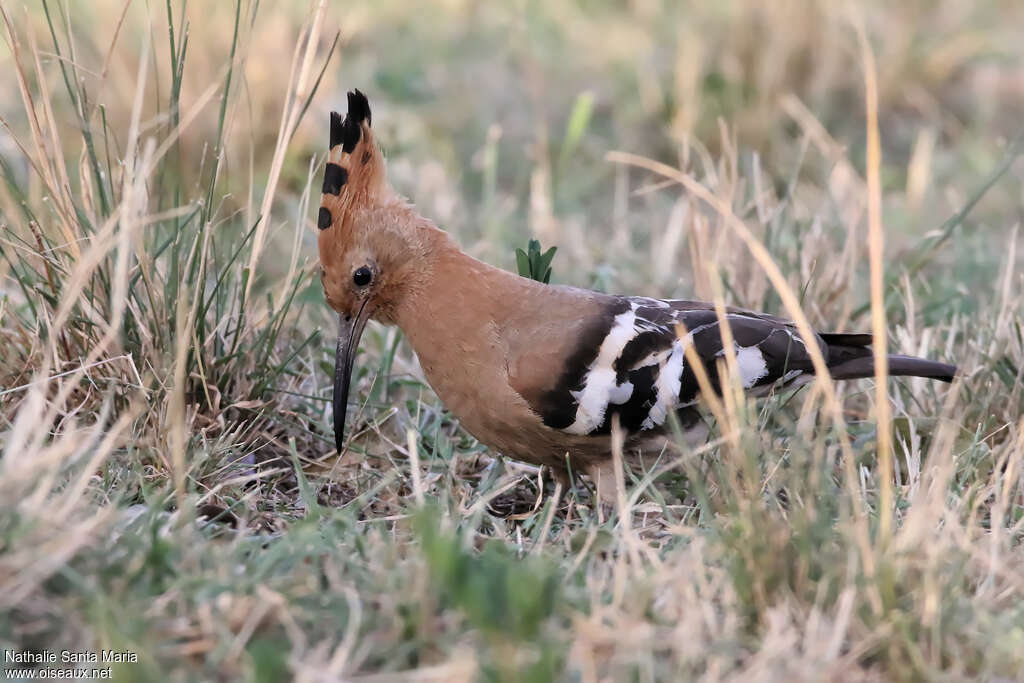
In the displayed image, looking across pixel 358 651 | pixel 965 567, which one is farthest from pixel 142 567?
pixel 965 567

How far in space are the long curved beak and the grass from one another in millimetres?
87

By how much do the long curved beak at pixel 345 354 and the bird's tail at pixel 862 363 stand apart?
3.41ft

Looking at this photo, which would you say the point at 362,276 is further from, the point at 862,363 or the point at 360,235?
the point at 862,363

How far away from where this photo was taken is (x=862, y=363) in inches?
105

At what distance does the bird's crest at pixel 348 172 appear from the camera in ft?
8.64

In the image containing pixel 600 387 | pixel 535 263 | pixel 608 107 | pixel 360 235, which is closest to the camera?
pixel 600 387

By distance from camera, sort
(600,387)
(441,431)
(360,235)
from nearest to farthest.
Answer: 1. (600,387)
2. (360,235)
3. (441,431)

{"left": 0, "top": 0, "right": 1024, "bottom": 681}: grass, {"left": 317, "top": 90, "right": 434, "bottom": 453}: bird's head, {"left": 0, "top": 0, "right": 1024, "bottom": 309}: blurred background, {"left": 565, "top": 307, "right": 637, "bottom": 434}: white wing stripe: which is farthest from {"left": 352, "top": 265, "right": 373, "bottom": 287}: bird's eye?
{"left": 0, "top": 0, "right": 1024, "bottom": 309}: blurred background

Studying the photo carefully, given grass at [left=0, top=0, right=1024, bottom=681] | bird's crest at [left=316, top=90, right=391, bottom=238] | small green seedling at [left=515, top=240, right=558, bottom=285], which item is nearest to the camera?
grass at [left=0, top=0, right=1024, bottom=681]

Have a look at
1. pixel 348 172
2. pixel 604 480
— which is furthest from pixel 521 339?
pixel 348 172

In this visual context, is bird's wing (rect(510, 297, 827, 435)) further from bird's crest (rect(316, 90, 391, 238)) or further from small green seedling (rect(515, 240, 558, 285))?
bird's crest (rect(316, 90, 391, 238))

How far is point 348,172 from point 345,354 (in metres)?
0.41

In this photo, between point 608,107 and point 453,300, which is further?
point 608,107

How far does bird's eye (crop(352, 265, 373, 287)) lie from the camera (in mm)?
2648
